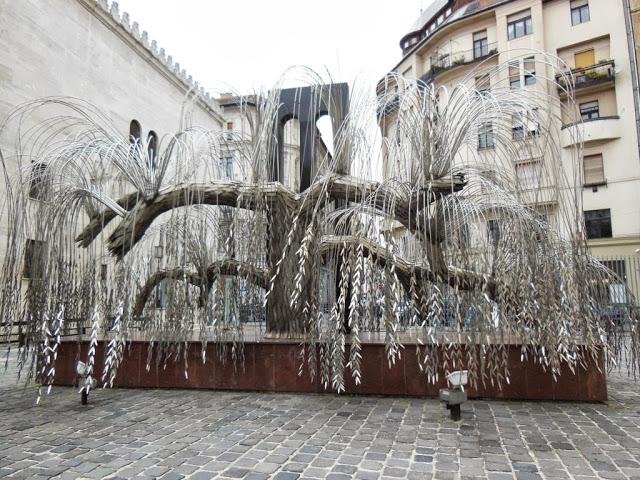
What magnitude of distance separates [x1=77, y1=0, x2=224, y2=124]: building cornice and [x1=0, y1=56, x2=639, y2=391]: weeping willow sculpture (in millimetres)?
14740

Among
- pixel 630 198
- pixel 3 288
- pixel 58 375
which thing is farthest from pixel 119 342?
pixel 630 198

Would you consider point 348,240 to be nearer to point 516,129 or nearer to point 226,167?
point 516,129

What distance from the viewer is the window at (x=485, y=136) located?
233 inches

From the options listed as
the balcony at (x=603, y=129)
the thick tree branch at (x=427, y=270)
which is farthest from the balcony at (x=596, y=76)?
the thick tree branch at (x=427, y=270)

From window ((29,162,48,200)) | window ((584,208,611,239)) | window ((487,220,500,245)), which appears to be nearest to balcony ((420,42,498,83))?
window ((584,208,611,239))

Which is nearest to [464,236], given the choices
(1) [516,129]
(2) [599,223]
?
(1) [516,129]

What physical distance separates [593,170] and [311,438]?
24.0m

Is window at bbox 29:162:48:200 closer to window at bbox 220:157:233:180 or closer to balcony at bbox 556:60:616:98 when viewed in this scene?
window at bbox 220:157:233:180

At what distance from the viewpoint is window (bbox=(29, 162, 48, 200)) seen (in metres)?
5.98

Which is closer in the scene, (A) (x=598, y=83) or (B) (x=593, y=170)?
(A) (x=598, y=83)

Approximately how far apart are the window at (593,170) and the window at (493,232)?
2078 cm

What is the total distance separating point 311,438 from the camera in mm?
4668

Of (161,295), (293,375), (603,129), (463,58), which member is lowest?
(293,375)

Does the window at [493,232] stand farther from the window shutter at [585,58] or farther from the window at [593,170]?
the window shutter at [585,58]
